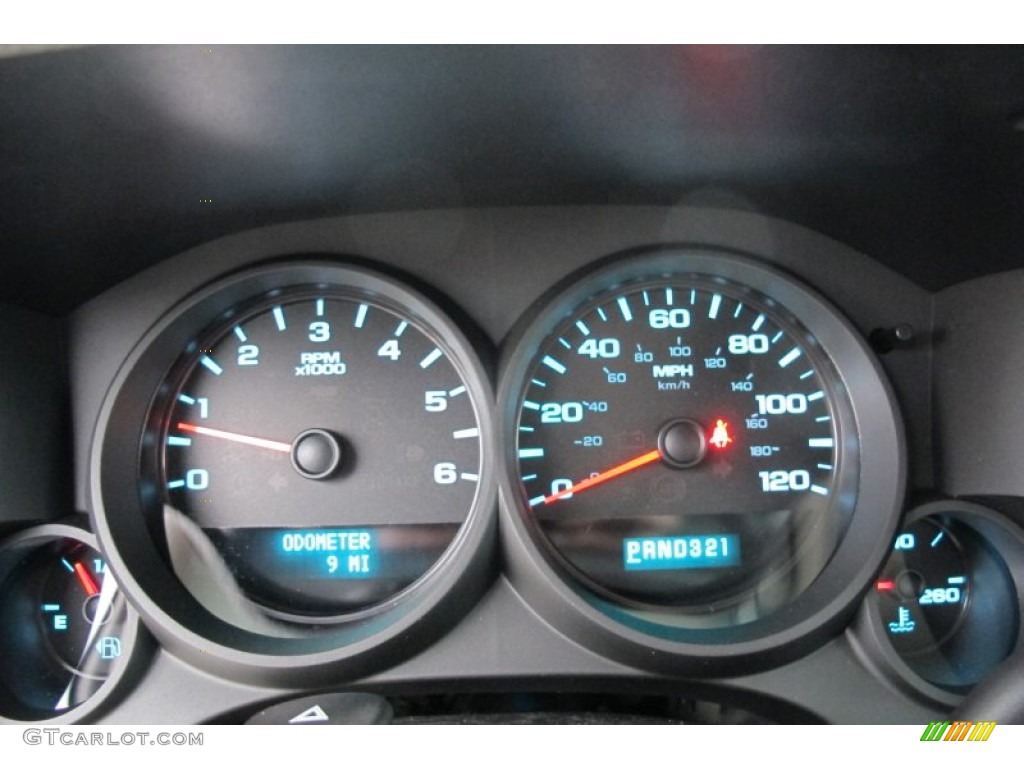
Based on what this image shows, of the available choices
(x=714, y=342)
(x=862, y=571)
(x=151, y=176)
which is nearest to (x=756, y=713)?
(x=862, y=571)

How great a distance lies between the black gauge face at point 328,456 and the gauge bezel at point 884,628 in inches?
40.3

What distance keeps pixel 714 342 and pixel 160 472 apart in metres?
→ 1.55

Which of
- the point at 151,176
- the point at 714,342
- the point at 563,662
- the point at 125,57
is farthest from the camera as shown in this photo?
the point at 714,342

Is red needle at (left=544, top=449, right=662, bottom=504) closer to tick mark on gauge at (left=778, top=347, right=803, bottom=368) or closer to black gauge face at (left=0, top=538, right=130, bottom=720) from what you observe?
tick mark on gauge at (left=778, top=347, right=803, bottom=368)

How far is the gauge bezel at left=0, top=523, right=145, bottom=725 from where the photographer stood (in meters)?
2.35

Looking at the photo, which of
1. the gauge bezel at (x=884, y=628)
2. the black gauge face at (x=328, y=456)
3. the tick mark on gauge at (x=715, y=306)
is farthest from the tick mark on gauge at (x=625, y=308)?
the gauge bezel at (x=884, y=628)

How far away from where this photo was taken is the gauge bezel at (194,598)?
2361 millimetres

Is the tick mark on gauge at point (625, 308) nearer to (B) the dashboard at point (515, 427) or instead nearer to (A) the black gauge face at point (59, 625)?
(B) the dashboard at point (515, 427)

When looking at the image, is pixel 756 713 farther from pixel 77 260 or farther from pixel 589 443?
pixel 77 260

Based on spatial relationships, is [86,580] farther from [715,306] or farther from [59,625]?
[715,306]

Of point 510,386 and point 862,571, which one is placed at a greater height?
point 510,386

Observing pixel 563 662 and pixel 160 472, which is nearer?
pixel 563 662

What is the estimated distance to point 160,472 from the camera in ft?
9.07

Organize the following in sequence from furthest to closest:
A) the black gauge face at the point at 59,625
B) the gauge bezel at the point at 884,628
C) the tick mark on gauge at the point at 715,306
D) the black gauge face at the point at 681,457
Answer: the tick mark on gauge at the point at 715,306
the black gauge face at the point at 681,457
the black gauge face at the point at 59,625
the gauge bezel at the point at 884,628
